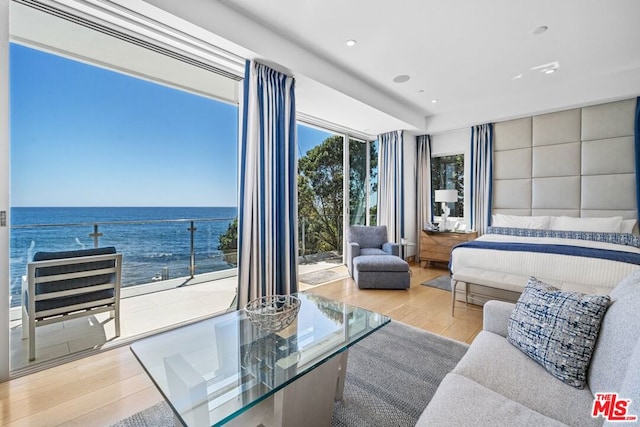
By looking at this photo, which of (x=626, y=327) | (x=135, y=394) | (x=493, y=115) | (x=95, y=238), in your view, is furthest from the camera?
(x=493, y=115)

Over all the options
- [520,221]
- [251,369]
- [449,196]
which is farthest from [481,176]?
[251,369]

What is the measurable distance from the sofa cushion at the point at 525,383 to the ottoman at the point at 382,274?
95.5 inches

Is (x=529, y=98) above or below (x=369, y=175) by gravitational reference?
above

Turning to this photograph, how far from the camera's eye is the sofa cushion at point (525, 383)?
107 cm

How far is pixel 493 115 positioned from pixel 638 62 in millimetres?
1635

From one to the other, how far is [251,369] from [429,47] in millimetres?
3475

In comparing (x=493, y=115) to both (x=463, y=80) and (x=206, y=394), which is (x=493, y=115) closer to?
(x=463, y=80)

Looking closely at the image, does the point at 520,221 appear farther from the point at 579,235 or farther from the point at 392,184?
the point at 392,184

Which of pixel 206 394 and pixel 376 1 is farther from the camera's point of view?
pixel 376 1

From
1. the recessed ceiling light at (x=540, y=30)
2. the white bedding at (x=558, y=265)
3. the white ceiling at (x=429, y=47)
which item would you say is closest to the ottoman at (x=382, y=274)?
the white bedding at (x=558, y=265)

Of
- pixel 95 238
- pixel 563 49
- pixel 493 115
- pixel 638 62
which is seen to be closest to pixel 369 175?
pixel 493 115

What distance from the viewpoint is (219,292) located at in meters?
3.79

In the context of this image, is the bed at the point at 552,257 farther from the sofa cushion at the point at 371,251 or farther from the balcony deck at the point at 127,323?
the balcony deck at the point at 127,323

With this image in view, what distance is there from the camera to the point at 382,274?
3.94 m
